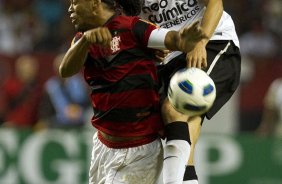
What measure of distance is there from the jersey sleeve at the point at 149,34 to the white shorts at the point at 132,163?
0.69 meters

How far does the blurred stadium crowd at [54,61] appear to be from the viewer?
1173 centimetres

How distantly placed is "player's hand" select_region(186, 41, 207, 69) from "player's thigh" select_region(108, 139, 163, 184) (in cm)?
58

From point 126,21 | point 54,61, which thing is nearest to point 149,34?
point 126,21

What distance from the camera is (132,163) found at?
5.79m

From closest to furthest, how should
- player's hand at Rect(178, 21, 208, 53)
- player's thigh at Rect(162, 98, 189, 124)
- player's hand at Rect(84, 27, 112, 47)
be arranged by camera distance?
player's hand at Rect(178, 21, 208, 53)
player's hand at Rect(84, 27, 112, 47)
player's thigh at Rect(162, 98, 189, 124)

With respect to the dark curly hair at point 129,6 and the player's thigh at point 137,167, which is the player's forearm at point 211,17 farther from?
the player's thigh at point 137,167

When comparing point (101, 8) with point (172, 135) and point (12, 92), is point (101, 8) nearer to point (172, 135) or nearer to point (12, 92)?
point (172, 135)

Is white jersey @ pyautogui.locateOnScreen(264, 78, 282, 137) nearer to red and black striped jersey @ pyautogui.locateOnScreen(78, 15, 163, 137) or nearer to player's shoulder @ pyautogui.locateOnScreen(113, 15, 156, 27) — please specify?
red and black striped jersey @ pyautogui.locateOnScreen(78, 15, 163, 137)

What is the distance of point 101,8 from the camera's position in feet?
18.3

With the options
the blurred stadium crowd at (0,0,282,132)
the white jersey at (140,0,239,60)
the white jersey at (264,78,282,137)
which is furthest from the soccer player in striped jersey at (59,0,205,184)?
the white jersey at (264,78,282,137)

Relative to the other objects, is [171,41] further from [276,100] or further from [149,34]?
[276,100]

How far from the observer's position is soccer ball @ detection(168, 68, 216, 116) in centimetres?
537

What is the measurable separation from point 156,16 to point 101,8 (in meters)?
0.65

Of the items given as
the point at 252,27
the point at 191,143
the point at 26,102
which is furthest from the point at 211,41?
the point at 252,27
